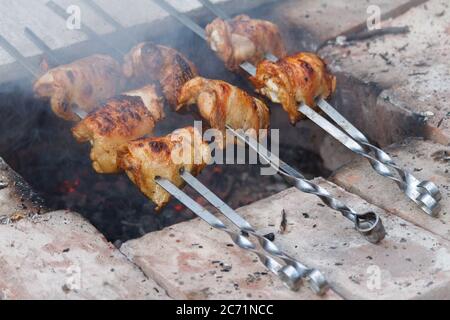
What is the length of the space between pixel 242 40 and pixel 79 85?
1.02m

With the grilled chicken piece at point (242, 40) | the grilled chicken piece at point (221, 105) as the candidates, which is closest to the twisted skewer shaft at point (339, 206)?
the grilled chicken piece at point (221, 105)

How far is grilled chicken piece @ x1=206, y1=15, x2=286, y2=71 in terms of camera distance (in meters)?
4.54

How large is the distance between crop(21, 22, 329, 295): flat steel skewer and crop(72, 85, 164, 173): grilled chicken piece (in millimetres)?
353

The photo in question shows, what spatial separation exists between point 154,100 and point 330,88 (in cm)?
99

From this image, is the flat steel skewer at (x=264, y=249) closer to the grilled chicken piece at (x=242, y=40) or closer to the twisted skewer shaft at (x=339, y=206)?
the twisted skewer shaft at (x=339, y=206)

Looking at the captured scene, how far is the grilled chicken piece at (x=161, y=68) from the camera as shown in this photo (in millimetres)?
4281

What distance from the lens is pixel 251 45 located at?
4.62m

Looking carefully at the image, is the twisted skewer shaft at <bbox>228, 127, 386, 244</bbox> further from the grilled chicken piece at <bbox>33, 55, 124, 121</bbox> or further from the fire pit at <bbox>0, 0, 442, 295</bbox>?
the grilled chicken piece at <bbox>33, 55, 124, 121</bbox>

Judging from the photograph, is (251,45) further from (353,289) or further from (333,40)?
Answer: (353,289)

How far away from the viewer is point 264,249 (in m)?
3.36

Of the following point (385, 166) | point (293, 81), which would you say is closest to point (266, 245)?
point (385, 166)

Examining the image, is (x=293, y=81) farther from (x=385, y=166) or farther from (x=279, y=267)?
(x=279, y=267)

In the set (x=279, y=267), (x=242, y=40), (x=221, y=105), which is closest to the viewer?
(x=279, y=267)

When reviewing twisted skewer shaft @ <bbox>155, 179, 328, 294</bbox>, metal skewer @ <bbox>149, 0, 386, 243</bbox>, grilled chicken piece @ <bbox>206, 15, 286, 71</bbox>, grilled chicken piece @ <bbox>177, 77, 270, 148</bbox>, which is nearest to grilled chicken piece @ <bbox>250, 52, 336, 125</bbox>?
grilled chicken piece @ <bbox>177, 77, 270, 148</bbox>
